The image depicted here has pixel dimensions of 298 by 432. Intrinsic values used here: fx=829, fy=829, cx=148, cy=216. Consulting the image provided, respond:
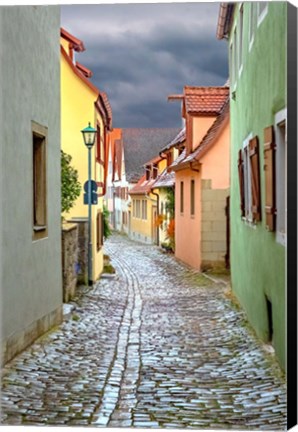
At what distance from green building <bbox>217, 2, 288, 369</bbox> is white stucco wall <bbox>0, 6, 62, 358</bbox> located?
1.33 metres

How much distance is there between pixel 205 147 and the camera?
39.5 ft

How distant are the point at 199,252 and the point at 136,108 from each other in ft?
18.2

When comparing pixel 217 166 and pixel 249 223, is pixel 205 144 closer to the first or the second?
A: pixel 217 166

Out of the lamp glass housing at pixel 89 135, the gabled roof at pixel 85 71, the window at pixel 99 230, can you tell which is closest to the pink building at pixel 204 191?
the window at pixel 99 230

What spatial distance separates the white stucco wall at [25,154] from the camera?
526cm

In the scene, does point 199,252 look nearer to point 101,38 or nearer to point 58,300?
point 58,300

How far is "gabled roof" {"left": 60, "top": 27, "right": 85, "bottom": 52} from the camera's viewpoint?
18.2ft

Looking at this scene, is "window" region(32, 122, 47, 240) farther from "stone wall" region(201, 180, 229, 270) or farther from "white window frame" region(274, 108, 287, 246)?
"stone wall" region(201, 180, 229, 270)

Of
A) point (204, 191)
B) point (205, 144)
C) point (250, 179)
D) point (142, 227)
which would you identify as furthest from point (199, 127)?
point (250, 179)

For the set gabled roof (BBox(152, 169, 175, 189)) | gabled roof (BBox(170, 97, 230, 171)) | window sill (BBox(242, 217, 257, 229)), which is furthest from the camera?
gabled roof (BBox(152, 169, 175, 189))

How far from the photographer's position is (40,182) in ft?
21.0

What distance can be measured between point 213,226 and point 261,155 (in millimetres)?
5725

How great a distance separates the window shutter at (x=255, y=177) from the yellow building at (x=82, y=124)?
1.18m

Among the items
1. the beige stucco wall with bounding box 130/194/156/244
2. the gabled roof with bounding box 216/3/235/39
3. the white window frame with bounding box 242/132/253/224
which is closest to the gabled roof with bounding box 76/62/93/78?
the gabled roof with bounding box 216/3/235/39
